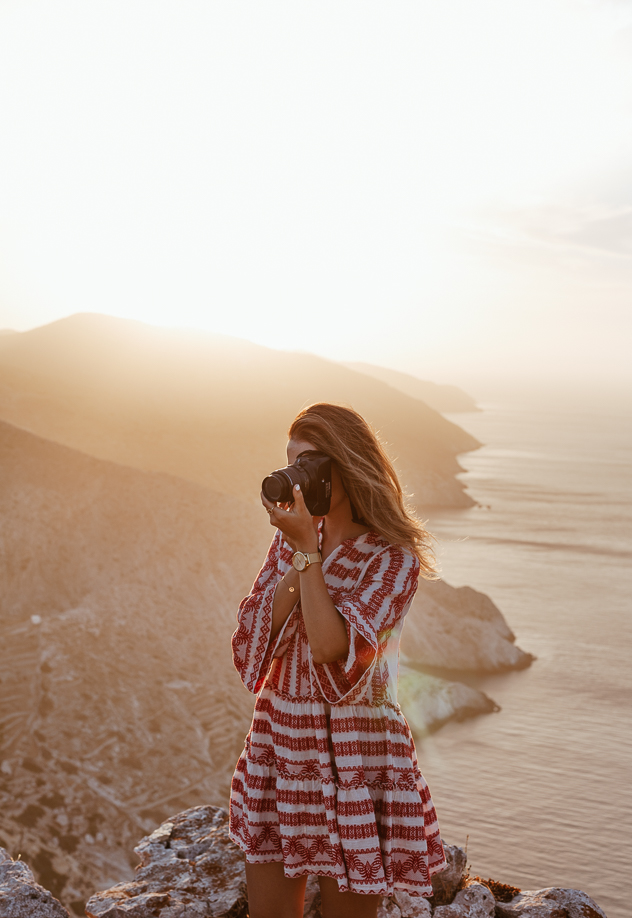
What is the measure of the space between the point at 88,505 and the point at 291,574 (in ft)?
112

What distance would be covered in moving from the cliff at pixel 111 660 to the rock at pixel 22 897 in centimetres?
1477

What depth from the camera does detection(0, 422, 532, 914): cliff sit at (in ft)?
67.2

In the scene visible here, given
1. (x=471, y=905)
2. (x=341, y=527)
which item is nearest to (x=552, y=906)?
(x=471, y=905)

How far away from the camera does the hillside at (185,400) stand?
6619 centimetres

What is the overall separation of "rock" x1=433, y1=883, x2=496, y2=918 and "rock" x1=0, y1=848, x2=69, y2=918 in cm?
244

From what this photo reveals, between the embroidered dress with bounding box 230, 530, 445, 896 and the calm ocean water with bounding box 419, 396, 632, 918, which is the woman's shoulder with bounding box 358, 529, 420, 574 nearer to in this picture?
the embroidered dress with bounding box 230, 530, 445, 896

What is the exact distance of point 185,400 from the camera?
294 ft

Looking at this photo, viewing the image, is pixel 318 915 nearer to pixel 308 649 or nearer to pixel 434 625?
pixel 308 649

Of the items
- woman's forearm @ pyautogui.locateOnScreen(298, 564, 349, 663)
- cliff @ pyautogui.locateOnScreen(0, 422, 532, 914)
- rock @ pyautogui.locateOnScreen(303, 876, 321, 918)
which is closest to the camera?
woman's forearm @ pyautogui.locateOnScreen(298, 564, 349, 663)

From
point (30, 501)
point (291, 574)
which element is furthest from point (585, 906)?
point (30, 501)

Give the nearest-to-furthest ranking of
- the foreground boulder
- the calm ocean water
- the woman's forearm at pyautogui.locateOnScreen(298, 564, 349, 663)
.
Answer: the woman's forearm at pyautogui.locateOnScreen(298, 564, 349, 663) < the foreground boulder < the calm ocean water

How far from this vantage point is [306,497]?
11.0ft

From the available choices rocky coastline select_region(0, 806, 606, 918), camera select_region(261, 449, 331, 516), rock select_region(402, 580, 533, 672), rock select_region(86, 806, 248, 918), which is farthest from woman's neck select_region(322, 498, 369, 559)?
rock select_region(402, 580, 533, 672)

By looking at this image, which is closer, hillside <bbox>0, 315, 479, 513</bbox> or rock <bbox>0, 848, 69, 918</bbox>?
rock <bbox>0, 848, 69, 918</bbox>
